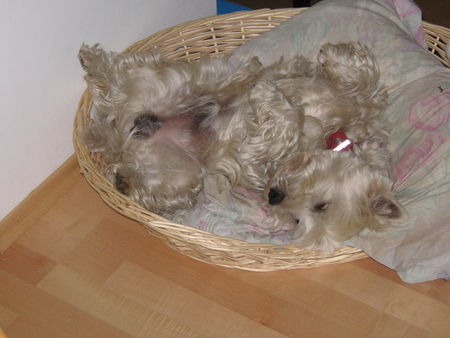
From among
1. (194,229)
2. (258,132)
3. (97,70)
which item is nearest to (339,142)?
(258,132)

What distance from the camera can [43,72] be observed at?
2.80 metres

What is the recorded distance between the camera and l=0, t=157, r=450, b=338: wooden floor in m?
2.51

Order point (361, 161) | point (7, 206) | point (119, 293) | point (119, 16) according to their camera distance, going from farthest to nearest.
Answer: point (119, 16)
point (7, 206)
point (119, 293)
point (361, 161)

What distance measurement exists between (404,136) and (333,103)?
428 mm

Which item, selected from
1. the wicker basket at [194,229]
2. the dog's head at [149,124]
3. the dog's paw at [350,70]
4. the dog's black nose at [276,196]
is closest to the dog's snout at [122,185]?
the dog's head at [149,124]

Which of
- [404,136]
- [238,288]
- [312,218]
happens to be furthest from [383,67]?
[238,288]

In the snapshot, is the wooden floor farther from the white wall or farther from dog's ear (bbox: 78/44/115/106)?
dog's ear (bbox: 78/44/115/106)

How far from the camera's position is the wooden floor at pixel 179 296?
98.8 inches

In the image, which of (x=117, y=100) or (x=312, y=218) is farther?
(x=117, y=100)

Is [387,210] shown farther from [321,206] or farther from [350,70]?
[350,70]

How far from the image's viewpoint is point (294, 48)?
128 inches

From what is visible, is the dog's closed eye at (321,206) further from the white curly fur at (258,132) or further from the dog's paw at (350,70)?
the dog's paw at (350,70)

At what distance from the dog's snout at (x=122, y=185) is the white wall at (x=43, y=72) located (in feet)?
1.80

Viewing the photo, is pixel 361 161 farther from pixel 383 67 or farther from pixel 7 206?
pixel 7 206
